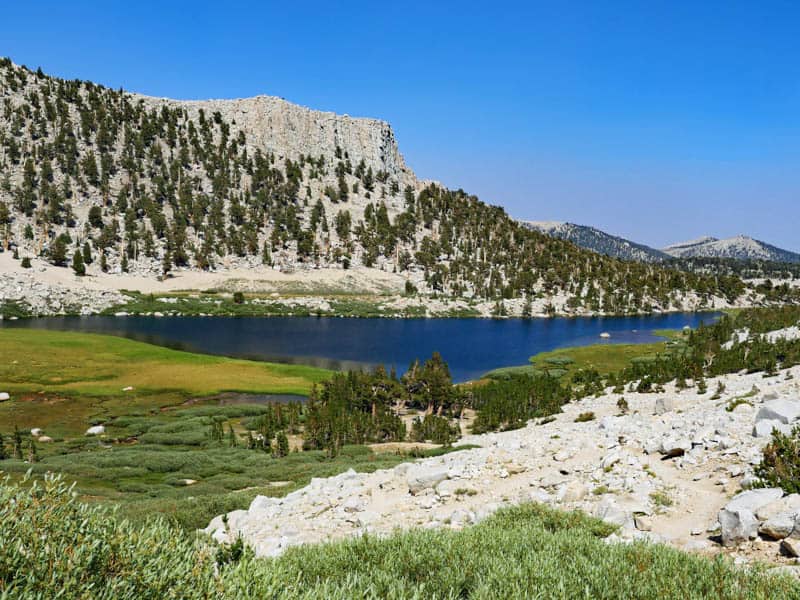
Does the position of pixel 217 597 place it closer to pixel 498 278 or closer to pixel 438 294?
pixel 438 294

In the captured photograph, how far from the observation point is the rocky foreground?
9.80 m

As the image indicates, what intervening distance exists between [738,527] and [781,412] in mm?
9007

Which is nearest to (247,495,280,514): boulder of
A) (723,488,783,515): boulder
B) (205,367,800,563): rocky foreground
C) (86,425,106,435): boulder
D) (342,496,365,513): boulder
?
(205,367,800,563): rocky foreground

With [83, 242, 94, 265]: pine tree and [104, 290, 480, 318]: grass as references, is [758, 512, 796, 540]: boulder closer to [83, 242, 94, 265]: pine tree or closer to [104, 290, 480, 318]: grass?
[104, 290, 480, 318]: grass

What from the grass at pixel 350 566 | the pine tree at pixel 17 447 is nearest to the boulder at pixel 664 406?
the grass at pixel 350 566

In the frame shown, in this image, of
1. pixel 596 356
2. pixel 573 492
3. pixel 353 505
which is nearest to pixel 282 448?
pixel 353 505

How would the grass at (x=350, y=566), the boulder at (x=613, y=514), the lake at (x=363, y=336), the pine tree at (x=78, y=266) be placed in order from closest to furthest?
the grass at (x=350, y=566)
the boulder at (x=613, y=514)
the lake at (x=363, y=336)
the pine tree at (x=78, y=266)

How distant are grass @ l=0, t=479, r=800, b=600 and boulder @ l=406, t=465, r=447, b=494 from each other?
661 centimetres

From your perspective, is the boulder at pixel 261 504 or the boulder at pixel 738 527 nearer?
the boulder at pixel 738 527

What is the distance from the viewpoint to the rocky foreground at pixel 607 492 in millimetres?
9797

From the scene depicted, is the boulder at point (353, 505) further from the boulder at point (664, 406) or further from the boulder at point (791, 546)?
the boulder at point (664, 406)

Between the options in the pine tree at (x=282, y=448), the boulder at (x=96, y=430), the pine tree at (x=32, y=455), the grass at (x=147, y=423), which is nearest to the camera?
the grass at (x=147, y=423)

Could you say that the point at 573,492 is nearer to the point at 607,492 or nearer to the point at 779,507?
the point at 607,492

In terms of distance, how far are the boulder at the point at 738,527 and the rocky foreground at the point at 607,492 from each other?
0.02 metres
